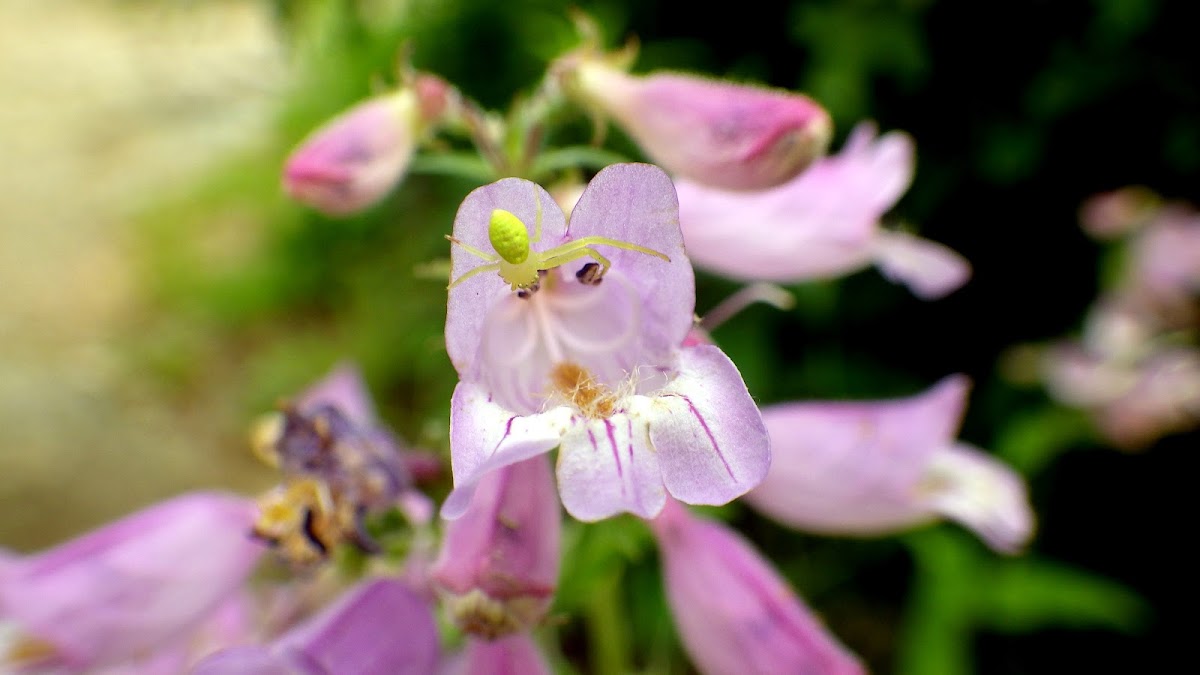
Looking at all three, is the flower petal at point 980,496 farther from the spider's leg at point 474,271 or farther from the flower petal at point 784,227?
the spider's leg at point 474,271

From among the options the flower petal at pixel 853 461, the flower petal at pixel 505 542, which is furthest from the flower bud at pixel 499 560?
the flower petal at pixel 853 461

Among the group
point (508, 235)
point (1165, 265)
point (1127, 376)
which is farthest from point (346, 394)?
point (1165, 265)

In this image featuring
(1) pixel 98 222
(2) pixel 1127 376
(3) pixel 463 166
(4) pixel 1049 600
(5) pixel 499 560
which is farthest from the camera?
(1) pixel 98 222

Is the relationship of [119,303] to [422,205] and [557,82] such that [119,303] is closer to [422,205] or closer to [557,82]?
[422,205]

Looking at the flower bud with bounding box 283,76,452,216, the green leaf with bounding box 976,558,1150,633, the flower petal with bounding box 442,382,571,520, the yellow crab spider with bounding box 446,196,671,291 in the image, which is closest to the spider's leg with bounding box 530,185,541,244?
the yellow crab spider with bounding box 446,196,671,291

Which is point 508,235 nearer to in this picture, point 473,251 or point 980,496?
point 473,251

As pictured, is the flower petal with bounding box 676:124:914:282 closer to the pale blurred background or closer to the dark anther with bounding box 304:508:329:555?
the dark anther with bounding box 304:508:329:555

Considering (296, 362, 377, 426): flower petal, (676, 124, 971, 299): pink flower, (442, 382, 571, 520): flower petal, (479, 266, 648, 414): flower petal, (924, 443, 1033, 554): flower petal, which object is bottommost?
(924, 443, 1033, 554): flower petal

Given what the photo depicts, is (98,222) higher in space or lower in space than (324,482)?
lower
